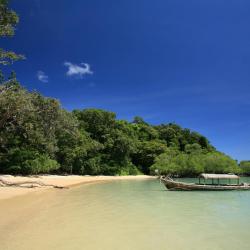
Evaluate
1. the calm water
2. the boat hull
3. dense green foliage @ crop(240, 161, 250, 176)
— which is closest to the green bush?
the boat hull

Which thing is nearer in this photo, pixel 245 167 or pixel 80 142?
pixel 80 142

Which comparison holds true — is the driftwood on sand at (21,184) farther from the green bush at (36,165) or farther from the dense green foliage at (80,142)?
the green bush at (36,165)

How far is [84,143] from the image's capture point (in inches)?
1834

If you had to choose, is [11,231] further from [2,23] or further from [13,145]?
[13,145]

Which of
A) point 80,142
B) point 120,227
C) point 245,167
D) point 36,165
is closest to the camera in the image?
point 120,227

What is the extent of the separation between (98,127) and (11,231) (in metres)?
43.3

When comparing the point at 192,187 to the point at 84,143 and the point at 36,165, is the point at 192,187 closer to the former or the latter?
the point at 36,165

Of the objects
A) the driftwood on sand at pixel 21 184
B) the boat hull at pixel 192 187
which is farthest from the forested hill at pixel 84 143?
the boat hull at pixel 192 187

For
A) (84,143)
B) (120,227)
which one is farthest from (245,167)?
(120,227)

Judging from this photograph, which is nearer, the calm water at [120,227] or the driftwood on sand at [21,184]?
the calm water at [120,227]

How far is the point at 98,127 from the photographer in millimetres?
52312

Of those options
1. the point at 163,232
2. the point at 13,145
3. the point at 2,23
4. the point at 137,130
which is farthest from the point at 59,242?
the point at 137,130

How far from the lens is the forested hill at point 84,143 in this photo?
76.3 feet

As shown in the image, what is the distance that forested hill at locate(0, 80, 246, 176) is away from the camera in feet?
76.3
